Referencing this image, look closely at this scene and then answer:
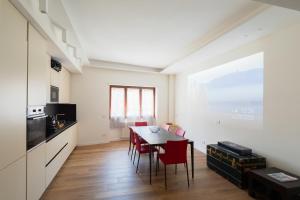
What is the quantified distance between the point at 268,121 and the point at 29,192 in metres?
3.89

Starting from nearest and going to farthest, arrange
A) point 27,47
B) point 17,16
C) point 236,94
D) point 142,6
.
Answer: point 17,16, point 27,47, point 142,6, point 236,94

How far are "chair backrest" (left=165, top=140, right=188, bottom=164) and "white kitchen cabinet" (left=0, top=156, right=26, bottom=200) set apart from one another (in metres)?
2.04

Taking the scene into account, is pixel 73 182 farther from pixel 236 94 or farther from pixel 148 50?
pixel 236 94

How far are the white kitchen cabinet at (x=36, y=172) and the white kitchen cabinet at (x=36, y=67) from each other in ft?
2.22

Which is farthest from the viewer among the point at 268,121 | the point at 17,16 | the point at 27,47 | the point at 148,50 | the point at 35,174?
the point at 148,50

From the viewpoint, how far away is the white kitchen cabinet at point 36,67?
7.09 feet

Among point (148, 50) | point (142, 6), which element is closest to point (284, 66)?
point (142, 6)

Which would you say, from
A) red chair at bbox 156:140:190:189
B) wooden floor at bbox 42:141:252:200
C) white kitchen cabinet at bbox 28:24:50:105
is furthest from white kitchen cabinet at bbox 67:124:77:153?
red chair at bbox 156:140:190:189

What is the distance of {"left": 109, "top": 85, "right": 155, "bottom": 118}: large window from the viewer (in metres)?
6.42

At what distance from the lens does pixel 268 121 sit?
10.2ft

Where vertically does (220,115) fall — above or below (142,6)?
below

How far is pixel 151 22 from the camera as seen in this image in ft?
9.92

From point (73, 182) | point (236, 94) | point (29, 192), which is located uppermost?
point (236, 94)

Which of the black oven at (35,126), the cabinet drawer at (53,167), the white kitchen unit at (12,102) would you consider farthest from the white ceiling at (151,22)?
the cabinet drawer at (53,167)
